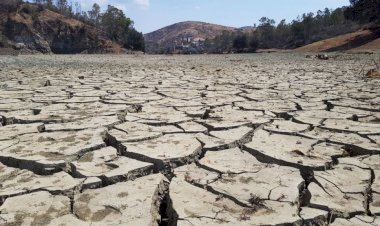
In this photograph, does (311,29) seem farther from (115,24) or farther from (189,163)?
(189,163)

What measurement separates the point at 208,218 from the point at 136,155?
0.81m

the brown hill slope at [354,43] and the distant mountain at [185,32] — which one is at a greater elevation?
the distant mountain at [185,32]

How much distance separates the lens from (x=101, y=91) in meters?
4.93

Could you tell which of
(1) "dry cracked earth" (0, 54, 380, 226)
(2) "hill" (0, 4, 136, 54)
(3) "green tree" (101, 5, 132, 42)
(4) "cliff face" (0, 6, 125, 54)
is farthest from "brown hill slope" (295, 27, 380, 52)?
(3) "green tree" (101, 5, 132, 42)

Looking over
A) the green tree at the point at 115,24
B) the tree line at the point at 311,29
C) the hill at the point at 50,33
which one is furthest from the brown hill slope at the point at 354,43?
the green tree at the point at 115,24

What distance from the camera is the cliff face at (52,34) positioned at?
45.7m

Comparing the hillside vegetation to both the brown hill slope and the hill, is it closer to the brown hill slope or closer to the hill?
the brown hill slope

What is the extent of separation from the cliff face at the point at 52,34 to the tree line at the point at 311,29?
15.7m

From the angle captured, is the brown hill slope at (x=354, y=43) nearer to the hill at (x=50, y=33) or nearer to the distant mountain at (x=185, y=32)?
the hill at (x=50, y=33)

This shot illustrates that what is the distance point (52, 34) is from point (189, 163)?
51956 mm

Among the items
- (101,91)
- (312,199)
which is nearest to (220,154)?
(312,199)

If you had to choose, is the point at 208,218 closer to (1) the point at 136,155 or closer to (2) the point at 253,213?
(2) the point at 253,213

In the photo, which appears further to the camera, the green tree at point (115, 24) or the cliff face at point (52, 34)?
the green tree at point (115, 24)

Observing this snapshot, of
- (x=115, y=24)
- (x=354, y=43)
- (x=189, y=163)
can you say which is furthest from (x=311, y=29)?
(x=189, y=163)
